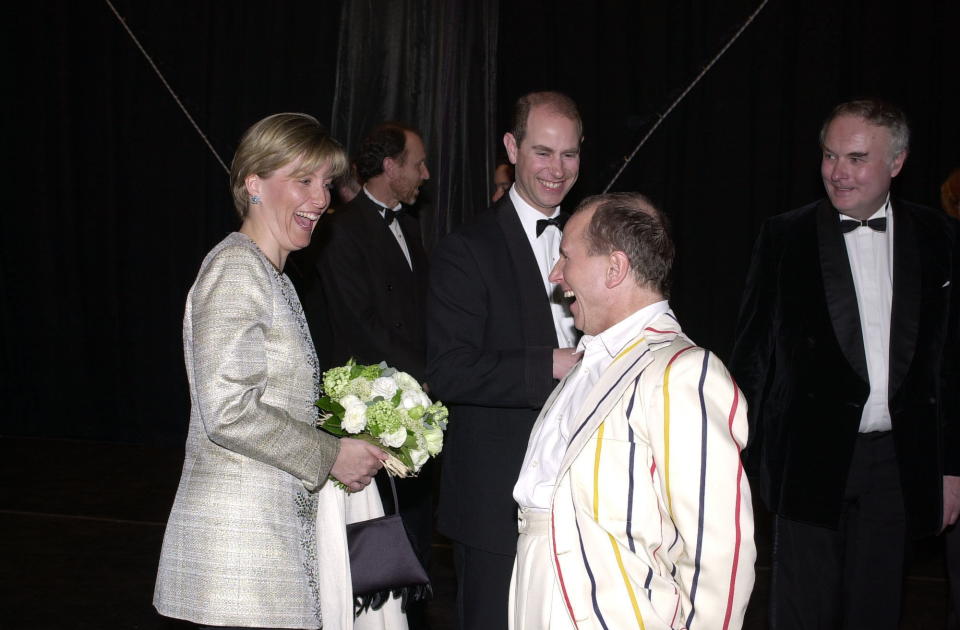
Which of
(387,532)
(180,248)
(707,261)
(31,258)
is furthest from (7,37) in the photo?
(387,532)

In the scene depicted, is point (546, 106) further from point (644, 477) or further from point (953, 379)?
point (953, 379)

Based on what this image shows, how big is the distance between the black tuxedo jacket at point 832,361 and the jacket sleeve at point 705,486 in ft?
4.10

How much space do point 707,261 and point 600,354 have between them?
4314 millimetres

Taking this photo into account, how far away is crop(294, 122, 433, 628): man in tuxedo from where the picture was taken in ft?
12.8

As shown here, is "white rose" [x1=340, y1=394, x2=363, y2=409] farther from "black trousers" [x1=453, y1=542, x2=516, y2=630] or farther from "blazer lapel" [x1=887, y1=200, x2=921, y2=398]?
"blazer lapel" [x1=887, y1=200, x2=921, y2=398]

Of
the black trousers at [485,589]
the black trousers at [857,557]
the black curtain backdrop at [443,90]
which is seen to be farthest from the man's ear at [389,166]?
the black trousers at [857,557]

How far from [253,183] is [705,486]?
129 cm

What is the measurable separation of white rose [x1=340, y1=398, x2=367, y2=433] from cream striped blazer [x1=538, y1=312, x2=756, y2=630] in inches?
A: 28.5

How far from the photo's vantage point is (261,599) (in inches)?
81.4

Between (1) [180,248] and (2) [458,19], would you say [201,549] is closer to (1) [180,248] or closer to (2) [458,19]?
(2) [458,19]

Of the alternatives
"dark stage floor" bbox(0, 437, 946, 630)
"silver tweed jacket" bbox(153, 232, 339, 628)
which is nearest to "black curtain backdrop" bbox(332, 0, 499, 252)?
"dark stage floor" bbox(0, 437, 946, 630)

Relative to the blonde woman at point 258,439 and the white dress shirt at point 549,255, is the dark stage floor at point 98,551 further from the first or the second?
the blonde woman at point 258,439

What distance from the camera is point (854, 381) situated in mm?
2799

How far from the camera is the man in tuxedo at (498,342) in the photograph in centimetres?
246
